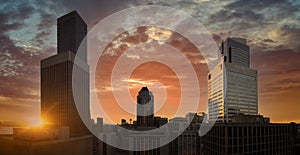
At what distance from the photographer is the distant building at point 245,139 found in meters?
80.8

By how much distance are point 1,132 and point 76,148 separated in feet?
113

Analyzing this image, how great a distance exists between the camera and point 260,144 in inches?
3462

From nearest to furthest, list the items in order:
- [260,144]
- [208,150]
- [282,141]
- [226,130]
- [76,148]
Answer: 1. [226,130]
2. [260,144]
3. [208,150]
4. [282,141]
5. [76,148]

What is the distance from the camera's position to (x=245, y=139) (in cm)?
8306

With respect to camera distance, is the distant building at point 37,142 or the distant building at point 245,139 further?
the distant building at point 37,142

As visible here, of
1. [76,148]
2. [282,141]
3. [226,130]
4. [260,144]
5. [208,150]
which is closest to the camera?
[226,130]

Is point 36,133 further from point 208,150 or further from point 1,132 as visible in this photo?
point 208,150

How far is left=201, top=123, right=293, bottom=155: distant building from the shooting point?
265 feet

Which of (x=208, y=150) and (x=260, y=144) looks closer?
(x=260, y=144)

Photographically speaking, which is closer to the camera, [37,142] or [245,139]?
[245,139]

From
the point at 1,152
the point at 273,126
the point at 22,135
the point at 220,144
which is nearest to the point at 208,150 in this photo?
the point at 220,144

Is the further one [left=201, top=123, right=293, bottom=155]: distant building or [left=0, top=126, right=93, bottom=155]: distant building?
[left=0, top=126, right=93, bottom=155]: distant building

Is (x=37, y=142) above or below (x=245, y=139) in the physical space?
below

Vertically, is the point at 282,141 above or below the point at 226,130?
below
